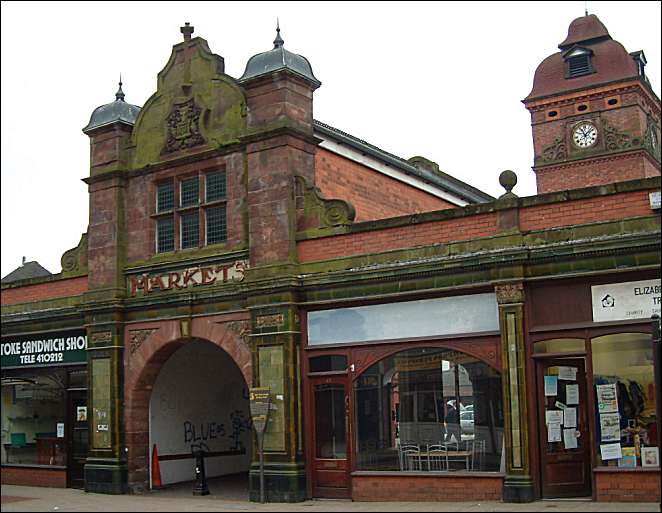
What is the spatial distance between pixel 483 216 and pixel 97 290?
9.19m

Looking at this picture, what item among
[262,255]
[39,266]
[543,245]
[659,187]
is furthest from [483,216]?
[39,266]

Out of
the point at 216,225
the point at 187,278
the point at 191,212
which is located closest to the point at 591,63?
the point at 191,212

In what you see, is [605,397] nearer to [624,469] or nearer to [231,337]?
[624,469]

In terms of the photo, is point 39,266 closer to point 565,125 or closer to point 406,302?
point 565,125

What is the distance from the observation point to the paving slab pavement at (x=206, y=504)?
1379 centimetres

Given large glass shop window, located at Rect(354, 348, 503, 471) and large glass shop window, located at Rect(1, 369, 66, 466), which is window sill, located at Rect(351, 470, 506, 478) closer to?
large glass shop window, located at Rect(354, 348, 503, 471)

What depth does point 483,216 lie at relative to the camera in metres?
15.6

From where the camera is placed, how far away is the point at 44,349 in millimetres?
21625

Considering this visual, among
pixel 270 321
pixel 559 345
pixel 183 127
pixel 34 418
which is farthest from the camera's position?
pixel 34 418

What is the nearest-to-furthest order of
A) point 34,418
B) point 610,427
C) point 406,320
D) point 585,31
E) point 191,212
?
point 610,427
point 406,320
point 191,212
point 34,418
point 585,31

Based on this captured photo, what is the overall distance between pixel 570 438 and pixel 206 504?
6.66 meters

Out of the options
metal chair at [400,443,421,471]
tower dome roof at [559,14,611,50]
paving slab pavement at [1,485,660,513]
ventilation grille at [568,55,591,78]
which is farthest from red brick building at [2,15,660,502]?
tower dome roof at [559,14,611,50]

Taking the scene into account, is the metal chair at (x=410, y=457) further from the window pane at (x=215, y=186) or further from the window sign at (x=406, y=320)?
the window pane at (x=215, y=186)

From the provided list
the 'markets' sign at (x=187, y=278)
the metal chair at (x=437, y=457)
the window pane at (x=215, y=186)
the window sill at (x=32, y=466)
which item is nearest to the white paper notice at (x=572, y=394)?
the metal chair at (x=437, y=457)
